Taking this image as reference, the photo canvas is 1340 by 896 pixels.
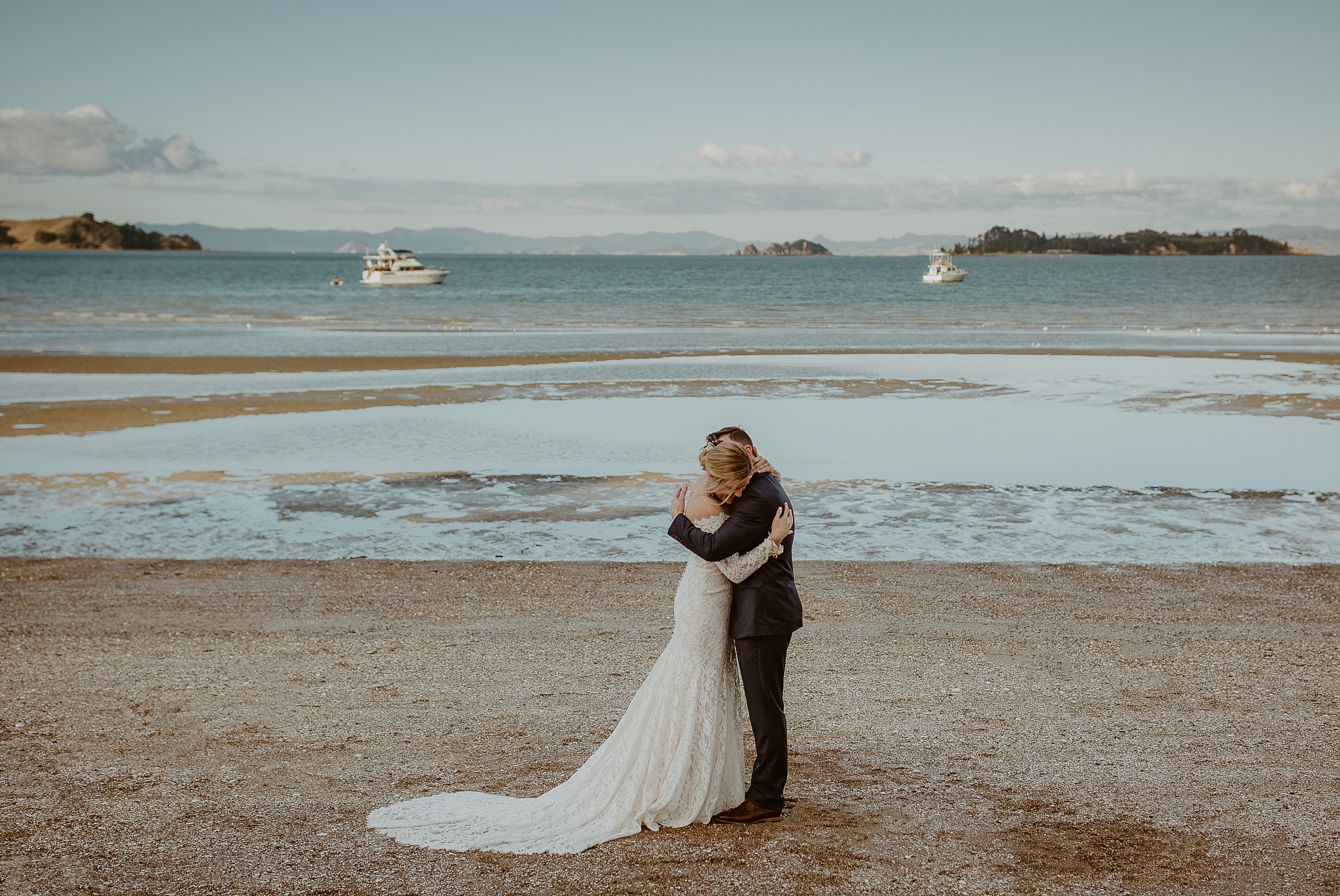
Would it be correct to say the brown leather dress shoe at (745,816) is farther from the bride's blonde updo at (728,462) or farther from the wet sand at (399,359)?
the wet sand at (399,359)

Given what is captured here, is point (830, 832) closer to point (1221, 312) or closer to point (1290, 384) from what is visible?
point (1290, 384)

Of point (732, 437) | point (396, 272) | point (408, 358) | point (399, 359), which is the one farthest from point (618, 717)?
point (396, 272)

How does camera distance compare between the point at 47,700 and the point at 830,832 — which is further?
the point at 47,700

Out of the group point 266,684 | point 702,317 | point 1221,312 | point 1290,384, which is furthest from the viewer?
point 1221,312

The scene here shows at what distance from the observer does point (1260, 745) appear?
6.07m

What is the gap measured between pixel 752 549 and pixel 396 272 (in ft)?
280

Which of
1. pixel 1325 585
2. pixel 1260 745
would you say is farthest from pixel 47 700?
pixel 1325 585

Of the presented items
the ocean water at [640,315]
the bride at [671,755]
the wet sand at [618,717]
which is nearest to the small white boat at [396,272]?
the ocean water at [640,315]

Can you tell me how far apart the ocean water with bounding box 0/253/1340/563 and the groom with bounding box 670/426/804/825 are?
214 inches

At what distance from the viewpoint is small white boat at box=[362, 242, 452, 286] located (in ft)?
276

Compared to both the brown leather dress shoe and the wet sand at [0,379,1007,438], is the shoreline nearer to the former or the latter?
the wet sand at [0,379,1007,438]

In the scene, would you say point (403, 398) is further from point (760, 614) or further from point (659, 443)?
point (760, 614)

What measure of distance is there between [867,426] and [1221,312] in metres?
46.9

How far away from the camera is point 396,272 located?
8606 centimetres
